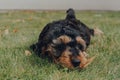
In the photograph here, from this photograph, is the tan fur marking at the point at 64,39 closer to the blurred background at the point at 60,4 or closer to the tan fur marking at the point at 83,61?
the tan fur marking at the point at 83,61

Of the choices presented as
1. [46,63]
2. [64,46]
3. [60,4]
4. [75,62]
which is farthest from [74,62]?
[60,4]

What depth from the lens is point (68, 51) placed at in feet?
18.6

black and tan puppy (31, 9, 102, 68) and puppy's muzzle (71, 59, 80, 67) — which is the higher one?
black and tan puppy (31, 9, 102, 68)

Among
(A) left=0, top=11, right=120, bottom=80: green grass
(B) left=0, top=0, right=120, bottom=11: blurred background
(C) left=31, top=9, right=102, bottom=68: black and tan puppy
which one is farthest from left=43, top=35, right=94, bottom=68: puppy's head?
(B) left=0, top=0, right=120, bottom=11: blurred background

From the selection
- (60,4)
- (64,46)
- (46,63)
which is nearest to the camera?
(64,46)

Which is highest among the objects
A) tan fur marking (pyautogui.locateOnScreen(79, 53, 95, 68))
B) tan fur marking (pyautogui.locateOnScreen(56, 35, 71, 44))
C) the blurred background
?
tan fur marking (pyautogui.locateOnScreen(56, 35, 71, 44))

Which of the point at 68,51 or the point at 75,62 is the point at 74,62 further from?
the point at 68,51

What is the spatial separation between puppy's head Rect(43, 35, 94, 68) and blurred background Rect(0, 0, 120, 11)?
9.42m

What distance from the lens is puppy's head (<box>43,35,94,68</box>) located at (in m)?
5.59

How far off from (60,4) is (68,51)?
32.7 feet

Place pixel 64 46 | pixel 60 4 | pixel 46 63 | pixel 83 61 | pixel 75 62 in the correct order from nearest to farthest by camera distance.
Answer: pixel 75 62
pixel 83 61
pixel 64 46
pixel 46 63
pixel 60 4

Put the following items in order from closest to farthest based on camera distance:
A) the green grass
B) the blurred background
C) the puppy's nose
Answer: the green grass
the puppy's nose
the blurred background

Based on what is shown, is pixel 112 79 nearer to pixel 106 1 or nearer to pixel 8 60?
pixel 8 60

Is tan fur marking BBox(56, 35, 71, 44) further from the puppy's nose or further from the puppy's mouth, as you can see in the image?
the puppy's nose
